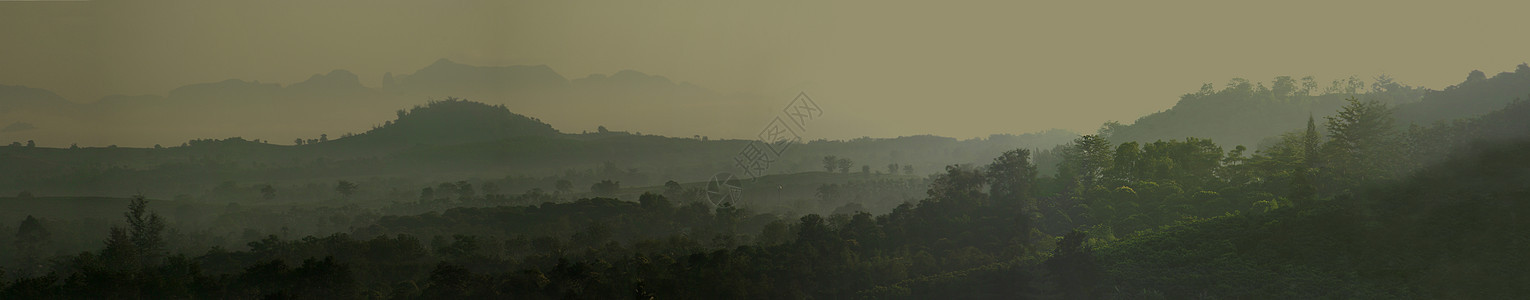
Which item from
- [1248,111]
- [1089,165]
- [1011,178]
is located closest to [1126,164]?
[1089,165]

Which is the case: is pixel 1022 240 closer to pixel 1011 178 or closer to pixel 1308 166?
pixel 1011 178

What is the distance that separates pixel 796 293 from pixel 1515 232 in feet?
123

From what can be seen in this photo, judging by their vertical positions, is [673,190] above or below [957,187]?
below

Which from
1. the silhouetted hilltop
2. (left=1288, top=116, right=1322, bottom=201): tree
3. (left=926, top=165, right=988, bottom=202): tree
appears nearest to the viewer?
(left=1288, top=116, right=1322, bottom=201): tree

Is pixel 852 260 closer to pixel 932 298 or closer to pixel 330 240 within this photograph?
pixel 932 298

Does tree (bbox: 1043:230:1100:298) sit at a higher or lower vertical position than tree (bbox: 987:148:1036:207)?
lower

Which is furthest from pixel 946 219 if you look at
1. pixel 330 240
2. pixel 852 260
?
pixel 330 240

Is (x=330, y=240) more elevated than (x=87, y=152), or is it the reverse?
(x=87, y=152)

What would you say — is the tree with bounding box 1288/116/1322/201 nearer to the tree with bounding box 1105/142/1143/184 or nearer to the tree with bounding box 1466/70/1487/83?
the tree with bounding box 1105/142/1143/184

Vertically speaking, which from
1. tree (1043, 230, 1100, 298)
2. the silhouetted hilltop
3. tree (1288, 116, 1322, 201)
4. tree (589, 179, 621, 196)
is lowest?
tree (1043, 230, 1100, 298)

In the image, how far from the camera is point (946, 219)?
2635 inches

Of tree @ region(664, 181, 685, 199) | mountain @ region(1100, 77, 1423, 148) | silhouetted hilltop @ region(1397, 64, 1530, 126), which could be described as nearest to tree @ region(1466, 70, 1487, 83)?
silhouetted hilltop @ region(1397, 64, 1530, 126)

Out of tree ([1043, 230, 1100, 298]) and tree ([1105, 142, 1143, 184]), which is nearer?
tree ([1043, 230, 1100, 298])

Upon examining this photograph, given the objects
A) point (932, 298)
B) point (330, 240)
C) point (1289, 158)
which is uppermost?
point (1289, 158)
